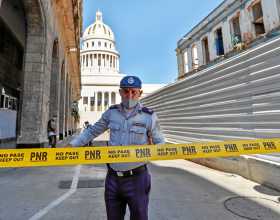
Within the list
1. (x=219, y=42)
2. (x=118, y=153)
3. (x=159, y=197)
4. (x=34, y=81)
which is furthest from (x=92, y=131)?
(x=219, y=42)

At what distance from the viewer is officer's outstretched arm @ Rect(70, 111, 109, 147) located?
2.21 meters

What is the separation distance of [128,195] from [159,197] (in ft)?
8.24

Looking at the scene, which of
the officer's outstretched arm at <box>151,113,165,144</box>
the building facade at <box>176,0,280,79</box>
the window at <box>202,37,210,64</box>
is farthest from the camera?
the window at <box>202,37,210,64</box>

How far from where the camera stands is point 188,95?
879 centimetres

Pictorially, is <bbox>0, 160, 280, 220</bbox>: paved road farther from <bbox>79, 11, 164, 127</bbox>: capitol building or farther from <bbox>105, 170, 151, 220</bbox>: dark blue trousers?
<bbox>79, 11, 164, 127</bbox>: capitol building

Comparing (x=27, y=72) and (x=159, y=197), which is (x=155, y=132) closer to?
(x=159, y=197)

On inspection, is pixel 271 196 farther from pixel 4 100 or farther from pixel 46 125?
pixel 4 100

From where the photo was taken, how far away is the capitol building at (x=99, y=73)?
217 ft

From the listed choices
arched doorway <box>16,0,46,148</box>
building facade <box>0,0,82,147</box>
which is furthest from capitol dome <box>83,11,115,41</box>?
arched doorway <box>16,0,46,148</box>

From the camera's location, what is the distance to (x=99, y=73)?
71.8 metres

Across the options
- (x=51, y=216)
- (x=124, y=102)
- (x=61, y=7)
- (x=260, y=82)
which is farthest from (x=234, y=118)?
(x=61, y=7)

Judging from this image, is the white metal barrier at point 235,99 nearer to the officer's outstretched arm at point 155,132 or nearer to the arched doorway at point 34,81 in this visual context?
the officer's outstretched arm at point 155,132

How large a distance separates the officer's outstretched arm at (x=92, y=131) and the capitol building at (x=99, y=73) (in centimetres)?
4906

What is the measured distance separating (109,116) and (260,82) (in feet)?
14.7
